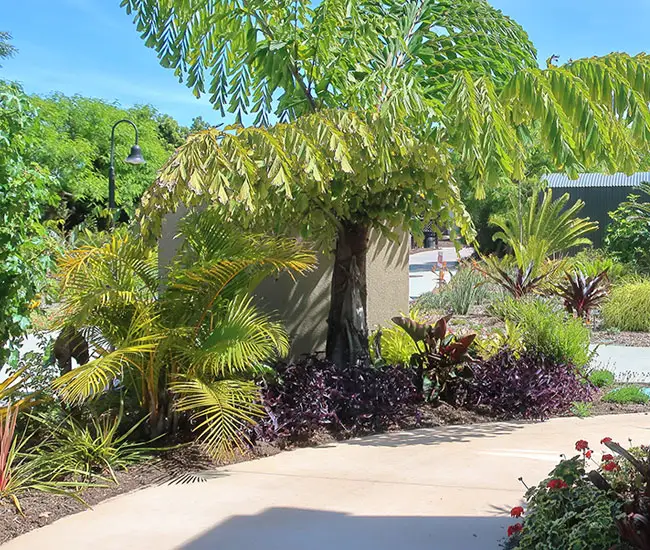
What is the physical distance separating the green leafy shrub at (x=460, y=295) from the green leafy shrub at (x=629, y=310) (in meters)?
2.46

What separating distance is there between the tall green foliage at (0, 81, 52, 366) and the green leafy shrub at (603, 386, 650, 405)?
5630 millimetres

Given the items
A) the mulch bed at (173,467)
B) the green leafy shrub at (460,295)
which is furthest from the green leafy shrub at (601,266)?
the mulch bed at (173,467)

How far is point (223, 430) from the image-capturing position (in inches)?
207

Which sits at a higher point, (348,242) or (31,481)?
(348,242)

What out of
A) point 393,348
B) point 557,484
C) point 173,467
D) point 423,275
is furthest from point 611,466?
point 423,275

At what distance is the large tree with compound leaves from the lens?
5.81 metres

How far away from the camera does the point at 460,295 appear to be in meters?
14.2

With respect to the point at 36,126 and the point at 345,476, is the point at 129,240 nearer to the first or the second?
the point at 36,126

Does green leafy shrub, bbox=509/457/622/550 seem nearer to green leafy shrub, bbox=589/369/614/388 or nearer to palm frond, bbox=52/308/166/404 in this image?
palm frond, bbox=52/308/166/404

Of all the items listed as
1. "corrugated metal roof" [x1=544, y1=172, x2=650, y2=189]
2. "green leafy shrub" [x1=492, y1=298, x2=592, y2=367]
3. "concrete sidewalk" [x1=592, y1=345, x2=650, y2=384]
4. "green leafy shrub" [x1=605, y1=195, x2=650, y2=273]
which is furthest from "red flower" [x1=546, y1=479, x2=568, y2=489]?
"corrugated metal roof" [x1=544, y1=172, x2=650, y2=189]

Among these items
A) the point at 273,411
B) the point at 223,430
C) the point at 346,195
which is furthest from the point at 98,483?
the point at 346,195

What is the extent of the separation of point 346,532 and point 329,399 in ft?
7.16

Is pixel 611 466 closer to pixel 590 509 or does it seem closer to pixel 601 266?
pixel 590 509

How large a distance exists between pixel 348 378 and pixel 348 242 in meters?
1.40
